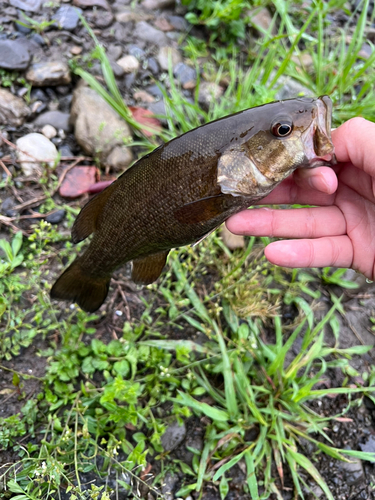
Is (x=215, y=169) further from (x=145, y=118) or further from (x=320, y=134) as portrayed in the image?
(x=145, y=118)

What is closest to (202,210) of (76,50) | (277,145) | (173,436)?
(277,145)

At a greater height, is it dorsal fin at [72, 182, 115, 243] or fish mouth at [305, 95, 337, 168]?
fish mouth at [305, 95, 337, 168]

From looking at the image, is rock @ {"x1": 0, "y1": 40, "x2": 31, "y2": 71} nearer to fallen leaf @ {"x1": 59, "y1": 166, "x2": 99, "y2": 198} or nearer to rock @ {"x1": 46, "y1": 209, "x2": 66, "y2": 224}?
fallen leaf @ {"x1": 59, "y1": 166, "x2": 99, "y2": 198}

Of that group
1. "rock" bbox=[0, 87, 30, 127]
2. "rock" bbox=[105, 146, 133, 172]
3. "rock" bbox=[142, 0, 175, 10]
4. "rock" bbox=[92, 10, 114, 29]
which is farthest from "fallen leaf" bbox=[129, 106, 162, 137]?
"rock" bbox=[142, 0, 175, 10]

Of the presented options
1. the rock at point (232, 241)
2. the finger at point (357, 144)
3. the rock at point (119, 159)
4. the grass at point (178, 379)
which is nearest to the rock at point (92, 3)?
the rock at point (119, 159)

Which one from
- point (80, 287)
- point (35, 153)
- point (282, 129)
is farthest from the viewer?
point (35, 153)

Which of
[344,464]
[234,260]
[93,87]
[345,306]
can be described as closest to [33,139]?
[93,87]
